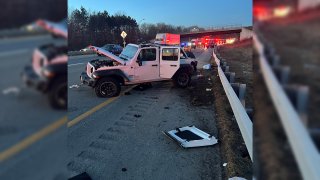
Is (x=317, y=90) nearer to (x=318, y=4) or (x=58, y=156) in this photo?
(x=318, y=4)

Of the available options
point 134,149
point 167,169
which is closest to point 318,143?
point 167,169

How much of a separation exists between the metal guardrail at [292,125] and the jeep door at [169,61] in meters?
10.4

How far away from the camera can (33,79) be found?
0.92 m

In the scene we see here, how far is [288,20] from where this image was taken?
827 mm

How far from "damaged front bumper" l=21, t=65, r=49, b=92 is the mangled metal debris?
4.32 m

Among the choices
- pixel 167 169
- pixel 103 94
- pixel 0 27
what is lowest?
pixel 167 169

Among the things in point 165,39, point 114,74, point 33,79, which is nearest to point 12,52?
point 33,79

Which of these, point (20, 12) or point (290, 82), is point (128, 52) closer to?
point (20, 12)

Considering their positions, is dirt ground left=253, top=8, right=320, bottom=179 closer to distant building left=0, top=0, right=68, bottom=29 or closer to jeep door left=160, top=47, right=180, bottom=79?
distant building left=0, top=0, right=68, bottom=29

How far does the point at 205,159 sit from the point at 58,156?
3.83m

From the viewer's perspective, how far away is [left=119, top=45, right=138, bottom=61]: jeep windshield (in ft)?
35.6

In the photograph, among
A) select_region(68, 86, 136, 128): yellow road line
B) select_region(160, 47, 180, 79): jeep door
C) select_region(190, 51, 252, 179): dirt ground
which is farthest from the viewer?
select_region(160, 47, 180, 79): jeep door

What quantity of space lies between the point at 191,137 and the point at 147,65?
5.82m

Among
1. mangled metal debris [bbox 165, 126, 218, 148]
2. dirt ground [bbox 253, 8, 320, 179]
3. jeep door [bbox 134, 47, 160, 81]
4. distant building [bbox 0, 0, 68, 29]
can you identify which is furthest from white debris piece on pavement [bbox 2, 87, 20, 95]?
jeep door [bbox 134, 47, 160, 81]
